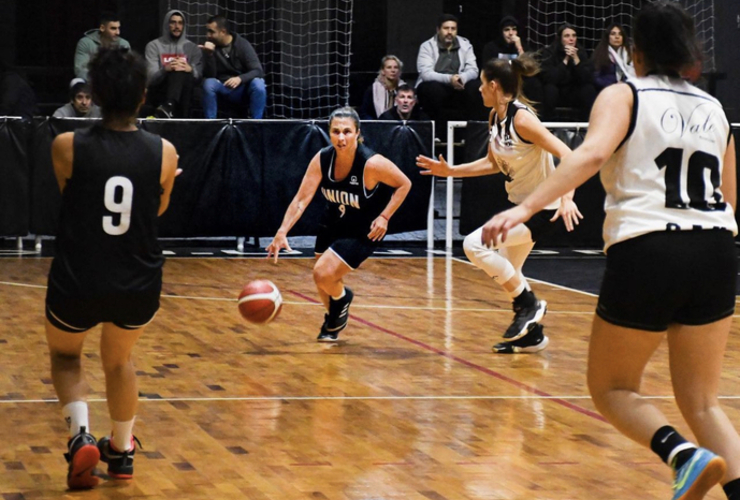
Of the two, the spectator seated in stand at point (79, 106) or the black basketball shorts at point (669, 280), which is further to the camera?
the spectator seated in stand at point (79, 106)

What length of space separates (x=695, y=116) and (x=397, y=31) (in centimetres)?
1528

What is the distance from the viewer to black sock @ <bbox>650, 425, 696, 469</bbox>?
348 centimetres

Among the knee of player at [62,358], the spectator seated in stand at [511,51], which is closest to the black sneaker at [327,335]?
the knee of player at [62,358]

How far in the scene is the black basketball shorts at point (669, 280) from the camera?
3.55 meters

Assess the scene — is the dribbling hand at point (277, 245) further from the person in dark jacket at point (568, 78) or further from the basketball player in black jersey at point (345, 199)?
the person in dark jacket at point (568, 78)

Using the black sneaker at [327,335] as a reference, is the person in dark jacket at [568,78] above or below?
above

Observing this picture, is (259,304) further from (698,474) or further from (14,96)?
(14,96)

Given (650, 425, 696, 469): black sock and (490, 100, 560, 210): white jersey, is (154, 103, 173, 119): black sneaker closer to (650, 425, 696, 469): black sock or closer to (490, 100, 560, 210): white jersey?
(490, 100, 560, 210): white jersey

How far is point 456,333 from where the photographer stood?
8.32 m

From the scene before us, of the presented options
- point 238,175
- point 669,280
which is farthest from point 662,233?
point 238,175

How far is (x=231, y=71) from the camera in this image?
14430 mm

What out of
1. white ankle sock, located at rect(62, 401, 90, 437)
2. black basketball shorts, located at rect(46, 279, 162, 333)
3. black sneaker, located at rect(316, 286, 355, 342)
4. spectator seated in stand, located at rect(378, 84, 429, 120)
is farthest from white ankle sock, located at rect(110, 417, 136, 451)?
spectator seated in stand, located at rect(378, 84, 429, 120)

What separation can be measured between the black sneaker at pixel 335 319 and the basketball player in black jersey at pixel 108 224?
11.5ft

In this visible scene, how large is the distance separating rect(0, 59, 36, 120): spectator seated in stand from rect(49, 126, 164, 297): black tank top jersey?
32.0ft
